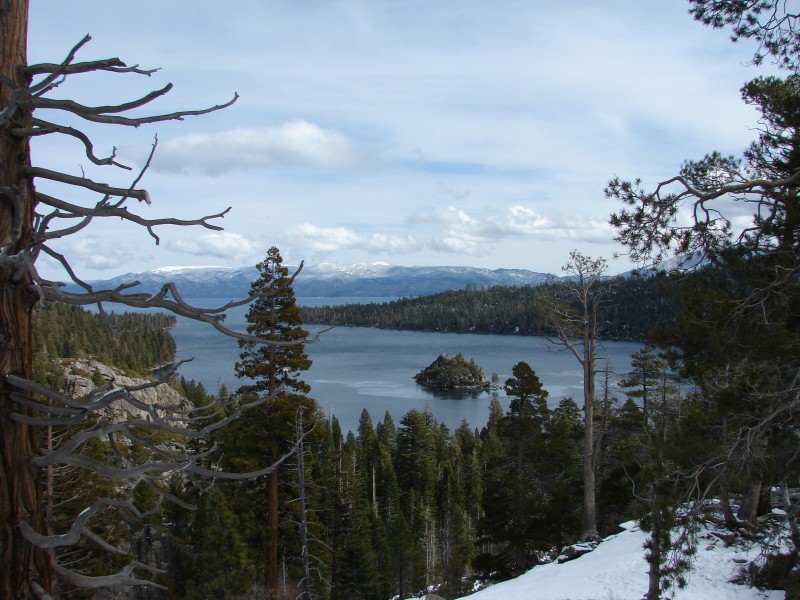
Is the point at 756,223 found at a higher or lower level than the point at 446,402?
higher

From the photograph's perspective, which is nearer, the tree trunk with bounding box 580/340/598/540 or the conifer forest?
the conifer forest

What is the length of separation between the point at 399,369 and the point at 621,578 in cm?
7780

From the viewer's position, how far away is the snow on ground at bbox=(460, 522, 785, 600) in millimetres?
8750

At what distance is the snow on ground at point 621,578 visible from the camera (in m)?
8.75

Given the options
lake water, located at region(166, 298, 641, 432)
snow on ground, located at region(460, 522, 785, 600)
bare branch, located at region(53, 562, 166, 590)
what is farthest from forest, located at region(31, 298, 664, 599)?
lake water, located at region(166, 298, 641, 432)

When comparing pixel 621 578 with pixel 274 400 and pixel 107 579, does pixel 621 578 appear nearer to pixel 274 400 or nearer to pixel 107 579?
pixel 274 400

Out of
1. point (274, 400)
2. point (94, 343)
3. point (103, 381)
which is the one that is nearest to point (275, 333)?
point (274, 400)

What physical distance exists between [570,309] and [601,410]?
28.3 feet

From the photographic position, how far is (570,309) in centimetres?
1475

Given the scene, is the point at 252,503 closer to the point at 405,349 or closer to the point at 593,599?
the point at 593,599

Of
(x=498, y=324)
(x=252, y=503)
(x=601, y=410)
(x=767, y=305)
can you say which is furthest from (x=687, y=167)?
(x=498, y=324)

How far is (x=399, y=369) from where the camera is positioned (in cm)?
8806

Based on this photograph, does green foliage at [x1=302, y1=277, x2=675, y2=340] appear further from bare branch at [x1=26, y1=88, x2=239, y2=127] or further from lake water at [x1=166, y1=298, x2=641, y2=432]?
bare branch at [x1=26, y1=88, x2=239, y2=127]

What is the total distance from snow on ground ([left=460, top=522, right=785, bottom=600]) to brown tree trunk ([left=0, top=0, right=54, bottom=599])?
27.0 feet
